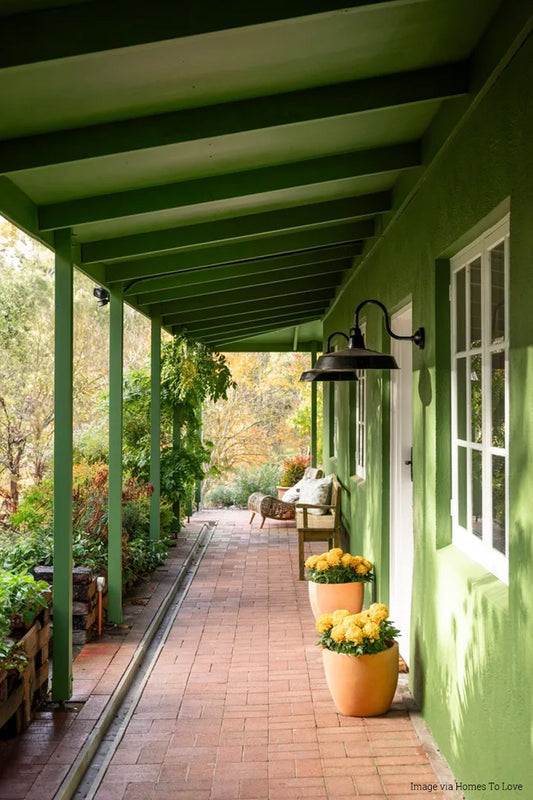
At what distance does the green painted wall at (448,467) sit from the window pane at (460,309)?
100mm

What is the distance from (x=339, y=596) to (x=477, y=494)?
2438 mm

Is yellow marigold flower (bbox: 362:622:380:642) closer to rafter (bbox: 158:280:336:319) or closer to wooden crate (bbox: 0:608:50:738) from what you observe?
wooden crate (bbox: 0:608:50:738)

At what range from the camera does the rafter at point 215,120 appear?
314cm

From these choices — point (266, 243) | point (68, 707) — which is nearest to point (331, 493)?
point (266, 243)

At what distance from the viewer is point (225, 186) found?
4074mm

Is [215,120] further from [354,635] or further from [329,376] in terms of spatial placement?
[354,635]

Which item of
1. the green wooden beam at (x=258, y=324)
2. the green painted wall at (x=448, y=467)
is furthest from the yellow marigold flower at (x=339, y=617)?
the green wooden beam at (x=258, y=324)

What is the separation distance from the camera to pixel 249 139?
3596 mm

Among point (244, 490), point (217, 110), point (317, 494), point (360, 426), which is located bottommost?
point (244, 490)

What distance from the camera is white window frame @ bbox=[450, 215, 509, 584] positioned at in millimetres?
2916

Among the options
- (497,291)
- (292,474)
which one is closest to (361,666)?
(497,291)

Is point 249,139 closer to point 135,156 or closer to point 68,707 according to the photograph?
point 135,156

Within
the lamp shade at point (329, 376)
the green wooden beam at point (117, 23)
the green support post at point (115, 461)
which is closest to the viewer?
the green wooden beam at point (117, 23)

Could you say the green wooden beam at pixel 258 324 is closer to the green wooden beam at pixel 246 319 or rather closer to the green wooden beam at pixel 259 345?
the green wooden beam at pixel 246 319
